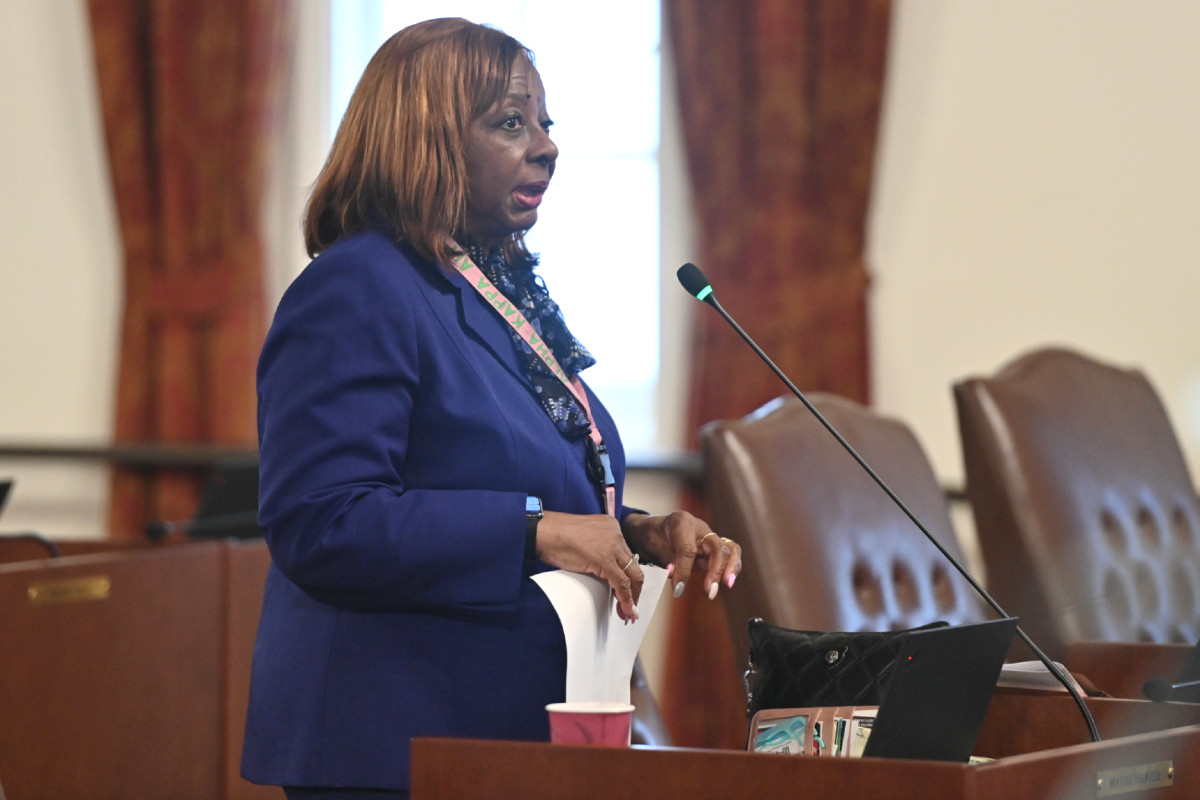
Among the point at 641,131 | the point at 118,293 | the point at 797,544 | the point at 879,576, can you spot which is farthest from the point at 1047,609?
the point at 118,293

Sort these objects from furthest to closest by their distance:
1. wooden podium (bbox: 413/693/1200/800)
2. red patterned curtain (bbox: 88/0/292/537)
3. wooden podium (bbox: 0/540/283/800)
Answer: red patterned curtain (bbox: 88/0/292/537) → wooden podium (bbox: 0/540/283/800) → wooden podium (bbox: 413/693/1200/800)

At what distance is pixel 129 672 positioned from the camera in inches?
97.7

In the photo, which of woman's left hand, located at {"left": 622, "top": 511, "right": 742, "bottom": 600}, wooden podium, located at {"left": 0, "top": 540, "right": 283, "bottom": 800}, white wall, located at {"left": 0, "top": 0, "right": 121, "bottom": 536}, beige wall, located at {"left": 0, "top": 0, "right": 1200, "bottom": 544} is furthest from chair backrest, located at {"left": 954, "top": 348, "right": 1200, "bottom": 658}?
white wall, located at {"left": 0, "top": 0, "right": 121, "bottom": 536}

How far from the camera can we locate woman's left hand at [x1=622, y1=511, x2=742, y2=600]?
4.49 feet

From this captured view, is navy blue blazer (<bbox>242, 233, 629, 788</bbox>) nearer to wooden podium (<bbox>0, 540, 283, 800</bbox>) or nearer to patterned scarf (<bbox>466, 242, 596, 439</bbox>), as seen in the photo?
patterned scarf (<bbox>466, 242, 596, 439</bbox>)

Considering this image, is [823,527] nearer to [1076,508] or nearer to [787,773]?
[1076,508]

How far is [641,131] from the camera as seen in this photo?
3889 millimetres

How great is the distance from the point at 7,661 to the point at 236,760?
0.59 m

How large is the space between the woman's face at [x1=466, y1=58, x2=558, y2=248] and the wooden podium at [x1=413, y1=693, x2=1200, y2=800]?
0.67 metres

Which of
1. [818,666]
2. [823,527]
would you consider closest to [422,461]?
[818,666]

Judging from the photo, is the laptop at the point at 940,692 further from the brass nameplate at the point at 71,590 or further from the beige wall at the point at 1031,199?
the beige wall at the point at 1031,199

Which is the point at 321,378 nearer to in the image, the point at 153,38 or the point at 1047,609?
the point at 1047,609

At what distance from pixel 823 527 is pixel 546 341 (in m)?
0.68

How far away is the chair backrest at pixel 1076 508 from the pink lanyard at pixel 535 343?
3.32ft
